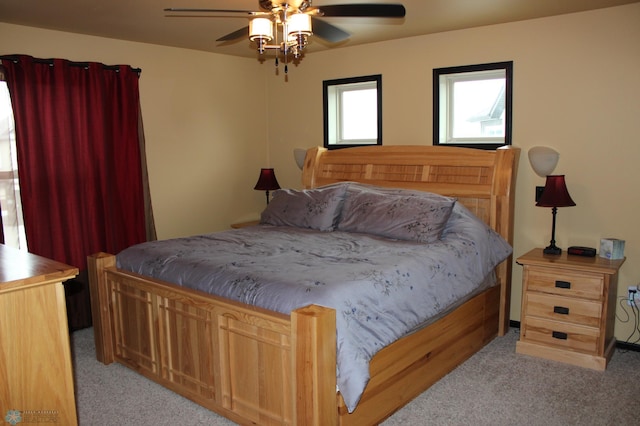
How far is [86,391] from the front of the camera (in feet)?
9.86

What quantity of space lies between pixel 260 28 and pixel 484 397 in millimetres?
2334

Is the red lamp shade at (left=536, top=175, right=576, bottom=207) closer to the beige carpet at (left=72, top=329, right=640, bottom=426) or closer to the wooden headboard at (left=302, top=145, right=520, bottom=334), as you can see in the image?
the wooden headboard at (left=302, top=145, right=520, bottom=334)

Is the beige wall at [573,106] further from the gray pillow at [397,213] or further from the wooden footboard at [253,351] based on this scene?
the wooden footboard at [253,351]

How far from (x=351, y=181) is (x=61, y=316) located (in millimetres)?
2938

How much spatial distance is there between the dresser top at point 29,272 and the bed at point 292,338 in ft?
2.78

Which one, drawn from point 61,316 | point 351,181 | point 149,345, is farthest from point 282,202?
point 61,316

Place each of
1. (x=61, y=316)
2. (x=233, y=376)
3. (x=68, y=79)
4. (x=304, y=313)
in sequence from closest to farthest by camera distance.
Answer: (x=61, y=316) → (x=304, y=313) → (x=233, y=376) → (x=68, y=79)

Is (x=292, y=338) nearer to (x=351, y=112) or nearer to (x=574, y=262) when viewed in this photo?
(x=574, y=262)

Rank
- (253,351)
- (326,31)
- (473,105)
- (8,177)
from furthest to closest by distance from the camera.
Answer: (473,105)
(8,177)
(326,31)
(253,351)

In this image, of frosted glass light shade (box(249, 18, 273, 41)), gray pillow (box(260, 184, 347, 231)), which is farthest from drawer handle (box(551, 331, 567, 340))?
frosted glass light shade (box(249, 18, 273, 41))

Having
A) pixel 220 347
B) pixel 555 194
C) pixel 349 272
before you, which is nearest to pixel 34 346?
pixel 220 347

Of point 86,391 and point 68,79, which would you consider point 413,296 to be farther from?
point 68,79

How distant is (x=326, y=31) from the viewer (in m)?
2.87

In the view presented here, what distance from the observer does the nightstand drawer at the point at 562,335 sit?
325 cm
